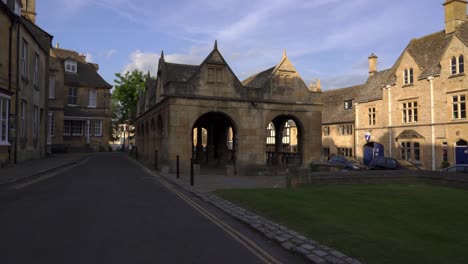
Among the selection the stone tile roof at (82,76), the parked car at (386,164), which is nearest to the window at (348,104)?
the parked car at (386,164)

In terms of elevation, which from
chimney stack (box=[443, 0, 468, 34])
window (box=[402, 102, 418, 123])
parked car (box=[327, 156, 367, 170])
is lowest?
parked car (box=[327, 156, 367, 170])

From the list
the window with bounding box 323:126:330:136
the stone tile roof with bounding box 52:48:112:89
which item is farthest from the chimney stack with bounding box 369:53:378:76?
the stone tile roof with bounding box 52:48:112:89

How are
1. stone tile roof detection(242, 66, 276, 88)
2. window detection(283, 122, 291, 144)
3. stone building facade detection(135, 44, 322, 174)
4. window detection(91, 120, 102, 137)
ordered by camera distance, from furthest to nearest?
window detection(283, 122, 291, 144), window detection(91, 120, 102, 137), stone tile roof detection(242, 66, 276, 88), stone building facade detection(135, 44, 322, 174)

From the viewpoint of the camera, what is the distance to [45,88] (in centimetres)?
3250

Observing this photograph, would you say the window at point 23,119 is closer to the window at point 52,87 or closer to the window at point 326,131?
the window at point 52,87

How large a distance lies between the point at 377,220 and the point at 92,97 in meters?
49.0

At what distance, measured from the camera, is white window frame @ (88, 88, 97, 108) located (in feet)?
166

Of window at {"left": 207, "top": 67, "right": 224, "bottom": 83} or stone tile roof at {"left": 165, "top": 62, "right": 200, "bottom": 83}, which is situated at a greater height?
stone tile roof at {"left": 165, "top": 62, "right": 200, "bottom": 83}

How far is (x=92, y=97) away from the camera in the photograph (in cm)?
5062

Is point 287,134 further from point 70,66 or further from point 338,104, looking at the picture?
point 70,66

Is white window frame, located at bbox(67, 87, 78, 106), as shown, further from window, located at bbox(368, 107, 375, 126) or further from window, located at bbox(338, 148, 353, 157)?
window, located at bbox(368, 107, 375, 126)

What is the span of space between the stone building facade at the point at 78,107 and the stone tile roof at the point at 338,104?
31.1 meters

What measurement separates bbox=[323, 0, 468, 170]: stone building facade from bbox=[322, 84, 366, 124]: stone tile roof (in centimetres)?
295

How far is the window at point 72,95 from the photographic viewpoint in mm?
49112
